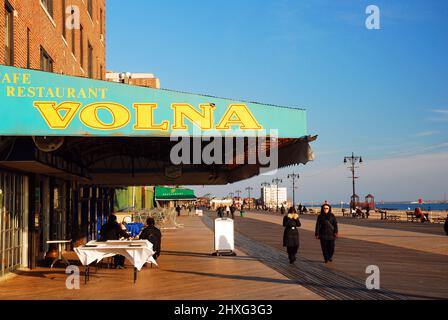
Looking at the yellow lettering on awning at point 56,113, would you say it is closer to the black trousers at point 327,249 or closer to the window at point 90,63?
the black trousers at point 327,249

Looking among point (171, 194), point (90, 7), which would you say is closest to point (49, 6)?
point (90, 7)

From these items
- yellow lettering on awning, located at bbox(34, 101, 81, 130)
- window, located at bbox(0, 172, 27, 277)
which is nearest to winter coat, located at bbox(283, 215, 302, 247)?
window, located at bbox(0, 172, 27, 277)

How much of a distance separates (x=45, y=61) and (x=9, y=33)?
402cm

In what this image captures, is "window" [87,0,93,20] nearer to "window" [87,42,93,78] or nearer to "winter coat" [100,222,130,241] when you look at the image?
"window" [87,42,93,78]

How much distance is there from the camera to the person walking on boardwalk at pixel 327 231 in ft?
58.4

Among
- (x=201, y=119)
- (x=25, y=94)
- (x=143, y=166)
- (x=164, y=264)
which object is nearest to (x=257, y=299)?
(x=201, y=119)

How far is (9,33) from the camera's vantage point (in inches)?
585

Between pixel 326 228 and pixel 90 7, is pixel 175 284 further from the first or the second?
pixel 90 7

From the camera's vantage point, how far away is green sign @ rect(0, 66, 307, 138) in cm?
1099

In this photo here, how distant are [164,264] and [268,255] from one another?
448cm

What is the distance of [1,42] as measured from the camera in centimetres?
1371

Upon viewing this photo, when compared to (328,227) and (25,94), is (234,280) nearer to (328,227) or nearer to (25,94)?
(328,227)

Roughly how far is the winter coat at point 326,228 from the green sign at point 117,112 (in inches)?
230

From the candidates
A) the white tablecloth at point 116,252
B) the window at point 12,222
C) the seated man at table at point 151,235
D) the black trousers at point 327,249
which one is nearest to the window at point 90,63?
the window at point 12,222
